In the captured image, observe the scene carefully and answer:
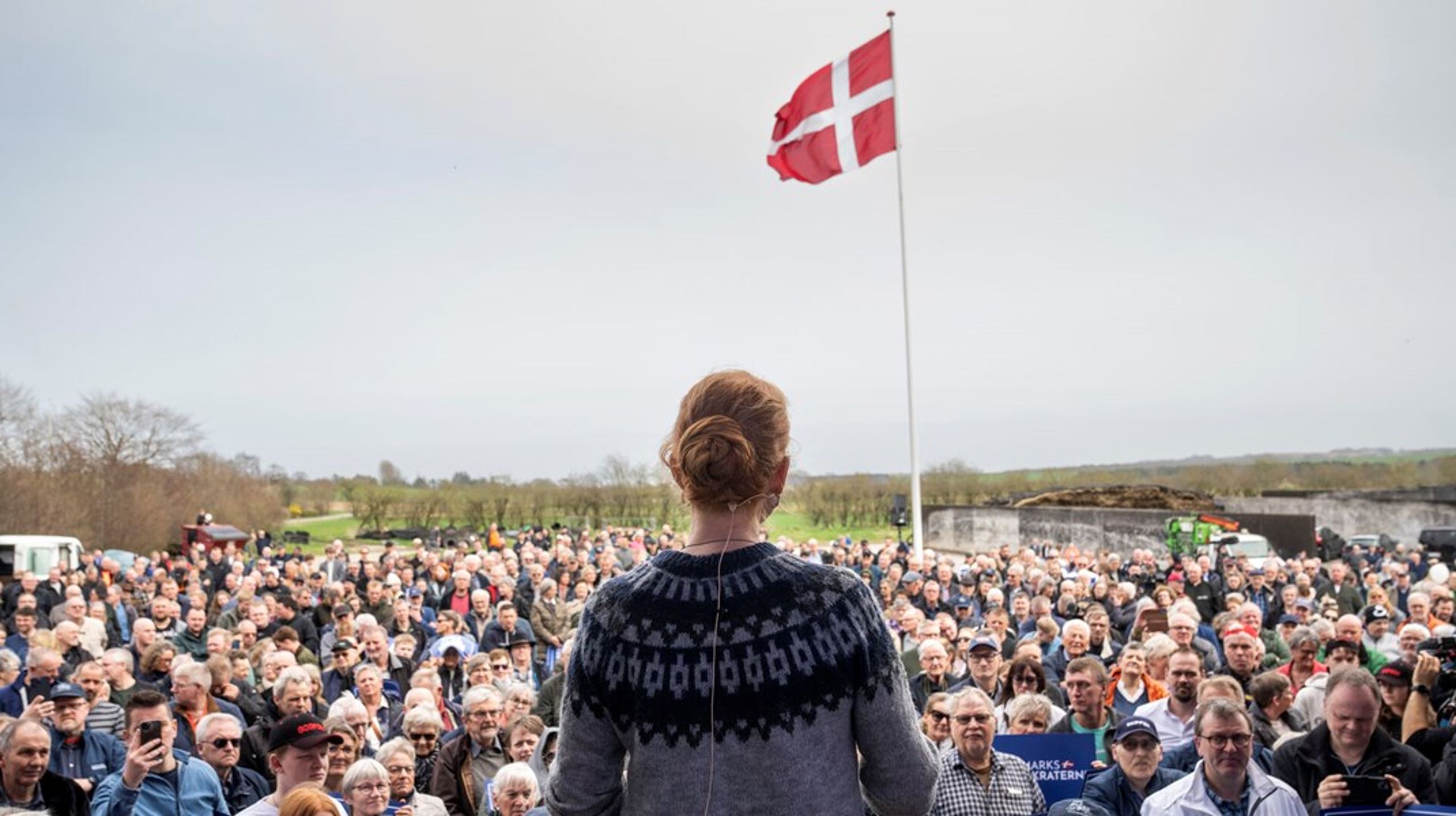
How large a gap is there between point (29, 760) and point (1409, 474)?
6164cm

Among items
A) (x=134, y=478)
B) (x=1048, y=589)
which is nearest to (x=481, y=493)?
(x=134, y=478)

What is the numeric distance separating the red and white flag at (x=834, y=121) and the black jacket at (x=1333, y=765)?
1207cm

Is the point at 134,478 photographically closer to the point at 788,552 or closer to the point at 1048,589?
the point at 1048,589

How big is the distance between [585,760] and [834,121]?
15524 mm

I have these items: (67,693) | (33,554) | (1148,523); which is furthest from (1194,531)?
(33,554)

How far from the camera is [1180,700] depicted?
648 centimetres

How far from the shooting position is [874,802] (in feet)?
6.15

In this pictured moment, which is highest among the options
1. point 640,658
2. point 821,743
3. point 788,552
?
point 788,552

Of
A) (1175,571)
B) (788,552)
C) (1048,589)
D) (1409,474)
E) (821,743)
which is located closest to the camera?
(821,743)

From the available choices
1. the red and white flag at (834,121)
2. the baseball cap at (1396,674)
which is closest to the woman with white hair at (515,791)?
the baseball cap at (1396,674)

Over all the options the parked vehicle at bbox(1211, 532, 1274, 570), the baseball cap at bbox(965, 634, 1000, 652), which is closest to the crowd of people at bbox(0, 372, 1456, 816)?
the baseball cap at bbox(965, 634, 1000, 652)

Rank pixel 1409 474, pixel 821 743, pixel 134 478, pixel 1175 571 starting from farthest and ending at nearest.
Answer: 1. pixel 1409 474
2. pixel 134 478
3. pixel 1175 571
4. pixel 821 743

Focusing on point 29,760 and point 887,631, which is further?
point 29,760

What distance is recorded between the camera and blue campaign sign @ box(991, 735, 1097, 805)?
5898mm
